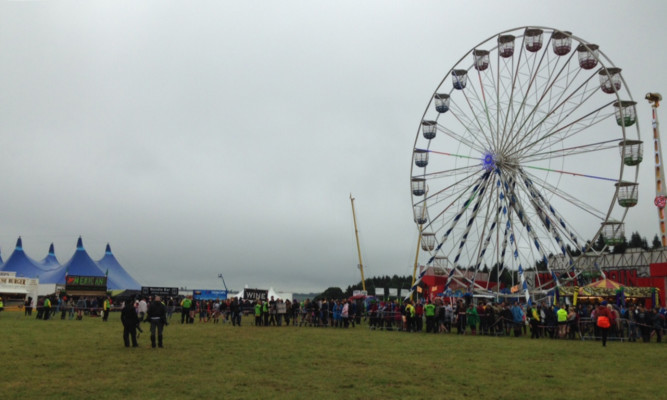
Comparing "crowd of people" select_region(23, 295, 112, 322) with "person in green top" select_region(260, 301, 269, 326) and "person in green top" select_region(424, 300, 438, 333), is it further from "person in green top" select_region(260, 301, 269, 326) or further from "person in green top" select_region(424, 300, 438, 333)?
"person in green top" select_region(424, 300, 438, 333)

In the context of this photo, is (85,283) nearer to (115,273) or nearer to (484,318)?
(115,273)

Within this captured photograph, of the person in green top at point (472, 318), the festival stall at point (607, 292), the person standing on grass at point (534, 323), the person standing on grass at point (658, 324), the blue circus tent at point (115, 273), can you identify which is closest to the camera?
the person standing on grass at point (658, 324)

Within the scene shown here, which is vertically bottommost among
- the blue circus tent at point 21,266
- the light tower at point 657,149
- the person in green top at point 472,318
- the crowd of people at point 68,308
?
the crowd of people at point 68,308

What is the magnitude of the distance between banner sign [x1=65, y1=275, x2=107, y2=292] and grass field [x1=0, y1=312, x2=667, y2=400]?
44.0m

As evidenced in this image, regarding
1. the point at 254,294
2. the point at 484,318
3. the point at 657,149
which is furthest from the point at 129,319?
the point at 657,149

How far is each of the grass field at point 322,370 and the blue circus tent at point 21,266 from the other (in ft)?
169

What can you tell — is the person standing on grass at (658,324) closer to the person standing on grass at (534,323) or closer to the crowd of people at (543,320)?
the crowd of people at (543,320)

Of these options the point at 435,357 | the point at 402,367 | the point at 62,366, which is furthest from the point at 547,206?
the point at 62,366

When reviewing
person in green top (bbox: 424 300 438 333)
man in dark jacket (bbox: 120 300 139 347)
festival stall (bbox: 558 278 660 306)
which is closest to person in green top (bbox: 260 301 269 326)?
person in green top (bbox: 424 300 438 333)

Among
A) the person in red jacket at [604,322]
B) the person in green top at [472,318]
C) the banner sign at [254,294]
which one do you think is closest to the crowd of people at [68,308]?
the banner sign at [254,294]

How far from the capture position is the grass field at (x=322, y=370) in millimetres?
9758

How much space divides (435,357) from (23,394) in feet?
33.4

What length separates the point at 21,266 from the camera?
65438mm

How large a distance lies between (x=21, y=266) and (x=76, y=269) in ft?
24.1
